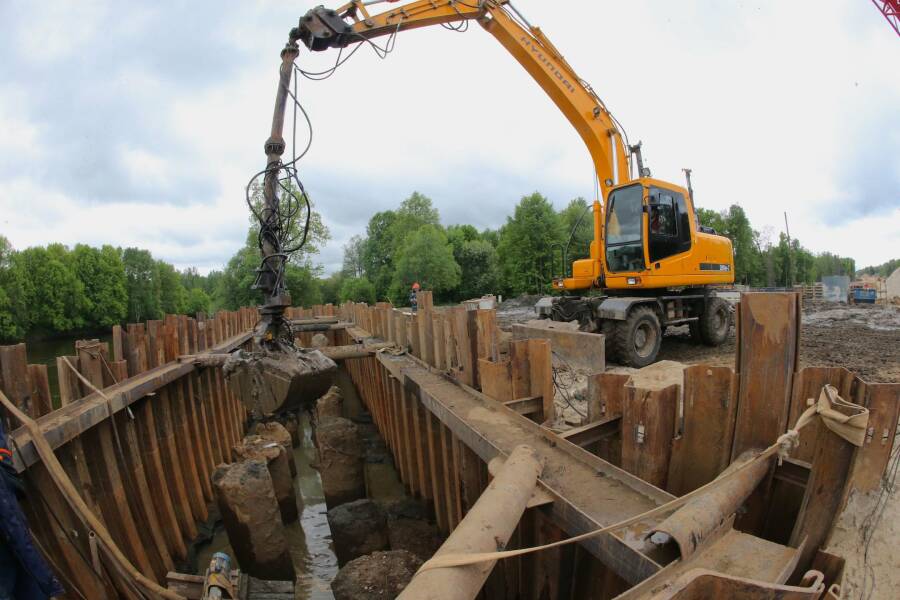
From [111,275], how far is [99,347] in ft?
163

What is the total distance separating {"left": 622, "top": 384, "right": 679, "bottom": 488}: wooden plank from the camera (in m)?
2.24

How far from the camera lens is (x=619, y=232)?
361 inches

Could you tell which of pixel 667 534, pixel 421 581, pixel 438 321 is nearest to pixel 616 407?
pixel 667 534

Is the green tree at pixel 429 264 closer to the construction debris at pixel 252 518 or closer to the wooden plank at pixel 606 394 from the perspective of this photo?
the construction debris at pixel 252 518

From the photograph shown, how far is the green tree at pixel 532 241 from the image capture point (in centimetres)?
4272

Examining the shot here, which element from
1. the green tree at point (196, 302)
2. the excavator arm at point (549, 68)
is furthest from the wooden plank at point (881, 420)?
the green tree at point (196, 302)

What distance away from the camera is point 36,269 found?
119ft

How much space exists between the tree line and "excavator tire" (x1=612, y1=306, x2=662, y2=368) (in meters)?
20.9

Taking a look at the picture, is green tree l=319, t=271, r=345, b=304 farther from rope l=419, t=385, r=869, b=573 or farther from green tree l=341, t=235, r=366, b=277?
rope l=419, t=385, r=869, b=573

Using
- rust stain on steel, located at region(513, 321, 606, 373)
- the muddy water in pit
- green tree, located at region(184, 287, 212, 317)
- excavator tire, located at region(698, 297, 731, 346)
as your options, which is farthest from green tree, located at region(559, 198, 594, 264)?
green tree, located at region(184, 287, 212, 317)

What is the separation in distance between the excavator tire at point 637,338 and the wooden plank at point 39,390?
8060 mm

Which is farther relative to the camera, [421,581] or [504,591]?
[504,591]

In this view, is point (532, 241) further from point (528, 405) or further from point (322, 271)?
point (528, 405)

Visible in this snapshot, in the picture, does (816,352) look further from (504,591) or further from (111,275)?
(111,275)
